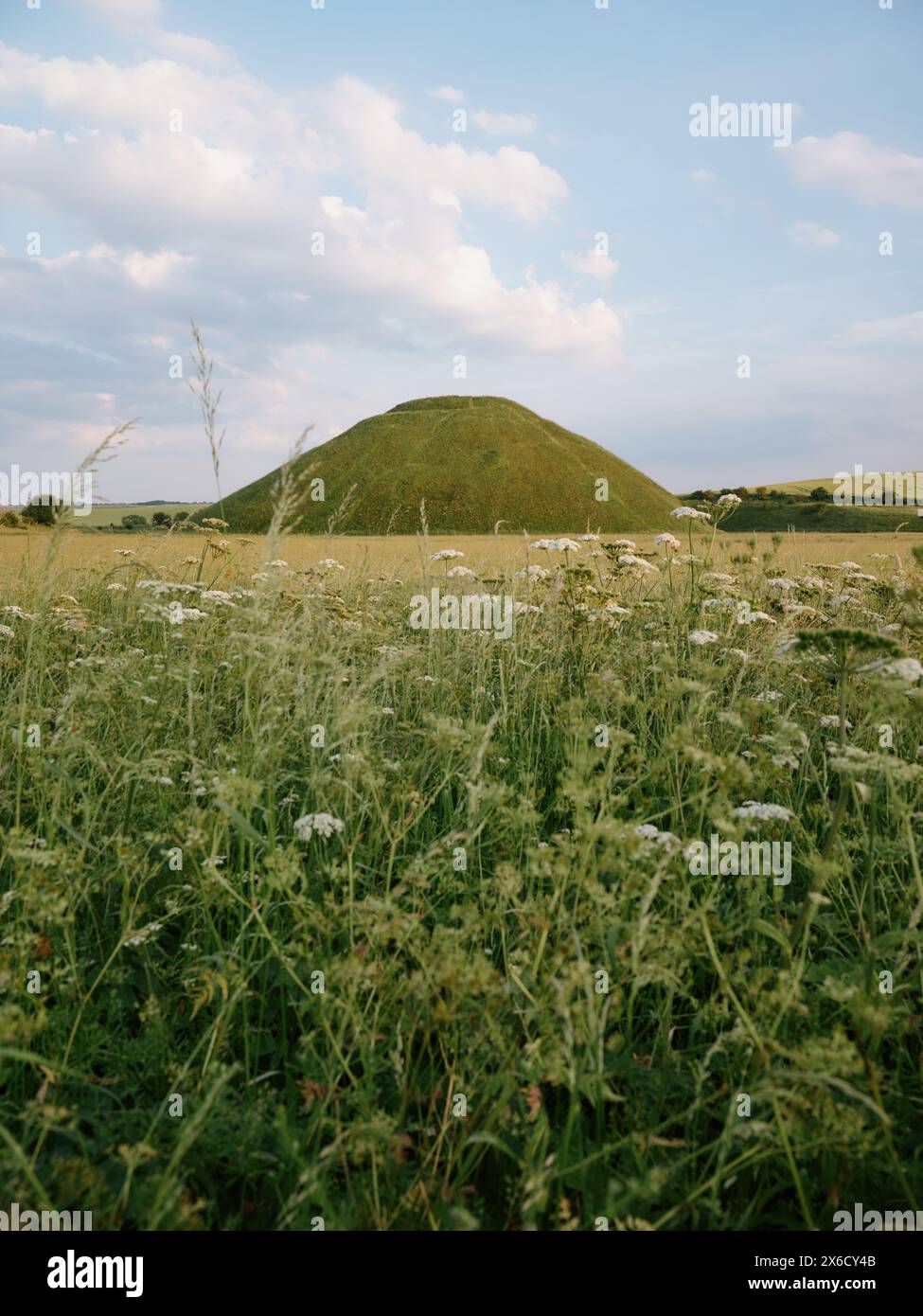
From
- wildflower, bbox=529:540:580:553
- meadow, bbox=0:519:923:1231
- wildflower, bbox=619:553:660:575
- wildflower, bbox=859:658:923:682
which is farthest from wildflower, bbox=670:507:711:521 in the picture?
wildflower, bbox=859:658:923:682

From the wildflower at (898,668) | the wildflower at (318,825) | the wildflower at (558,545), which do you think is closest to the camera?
the wildflower at (898,668)

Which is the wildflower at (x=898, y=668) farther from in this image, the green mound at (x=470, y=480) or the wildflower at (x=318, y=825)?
the green mound at (x=470, y=480)

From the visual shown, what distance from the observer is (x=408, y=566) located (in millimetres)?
11016

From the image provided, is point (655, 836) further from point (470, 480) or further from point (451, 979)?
point (470, 480)

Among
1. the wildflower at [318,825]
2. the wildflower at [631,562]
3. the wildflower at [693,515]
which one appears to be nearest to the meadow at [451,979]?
the wildflower at [318,825]

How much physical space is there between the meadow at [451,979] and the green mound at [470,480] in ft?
240

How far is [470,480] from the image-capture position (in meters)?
89.1

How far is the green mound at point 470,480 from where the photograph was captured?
3273 inches

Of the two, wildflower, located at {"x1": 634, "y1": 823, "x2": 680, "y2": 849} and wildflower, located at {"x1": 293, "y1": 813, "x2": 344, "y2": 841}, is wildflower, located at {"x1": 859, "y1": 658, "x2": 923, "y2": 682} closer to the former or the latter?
wildflower, located at {"x1": 634, "y1": 823, "x2": 680, "y2": 849}

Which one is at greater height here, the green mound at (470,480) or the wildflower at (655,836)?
the green mound at (470,480)

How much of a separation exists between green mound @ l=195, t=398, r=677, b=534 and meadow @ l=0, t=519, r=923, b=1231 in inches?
2884

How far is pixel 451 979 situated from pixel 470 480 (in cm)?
9005

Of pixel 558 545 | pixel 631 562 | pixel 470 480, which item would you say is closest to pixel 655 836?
pixel 631 562
